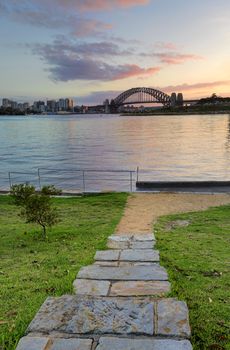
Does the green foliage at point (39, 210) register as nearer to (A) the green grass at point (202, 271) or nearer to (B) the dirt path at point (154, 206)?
(B) the dirt path at point (154, 206)

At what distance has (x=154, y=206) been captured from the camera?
1344 centimetres

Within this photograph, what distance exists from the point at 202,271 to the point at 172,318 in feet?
7.71

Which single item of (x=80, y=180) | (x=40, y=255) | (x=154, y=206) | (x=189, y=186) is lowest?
(x=80, y=180)

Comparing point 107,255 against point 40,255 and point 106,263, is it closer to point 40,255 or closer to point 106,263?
point 106,263

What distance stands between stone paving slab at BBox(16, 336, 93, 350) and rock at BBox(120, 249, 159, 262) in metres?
2.78

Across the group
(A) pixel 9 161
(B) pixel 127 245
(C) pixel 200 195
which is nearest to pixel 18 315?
(B) pixel 127 245

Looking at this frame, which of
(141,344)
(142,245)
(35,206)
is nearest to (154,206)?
(35,206)

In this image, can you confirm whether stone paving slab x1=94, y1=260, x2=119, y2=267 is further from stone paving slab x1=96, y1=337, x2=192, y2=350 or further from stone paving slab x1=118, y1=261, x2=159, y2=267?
stone paving slab x1=96, y1=337, x2=192, y2=350

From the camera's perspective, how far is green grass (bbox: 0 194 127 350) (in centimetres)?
426

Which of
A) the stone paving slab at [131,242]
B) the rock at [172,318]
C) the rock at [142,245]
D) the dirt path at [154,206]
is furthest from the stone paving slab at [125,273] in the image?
the dirt path at [154,206]

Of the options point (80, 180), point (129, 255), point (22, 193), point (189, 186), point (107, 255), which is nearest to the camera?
point (129, 255)

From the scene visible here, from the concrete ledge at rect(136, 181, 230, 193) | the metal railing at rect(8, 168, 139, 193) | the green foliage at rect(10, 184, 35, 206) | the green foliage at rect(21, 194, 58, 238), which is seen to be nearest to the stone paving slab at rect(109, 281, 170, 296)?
the green foliage at rect(21, 194, 58, 238)

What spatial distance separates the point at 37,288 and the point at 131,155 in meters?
35.6

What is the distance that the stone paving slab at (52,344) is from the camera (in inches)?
125
